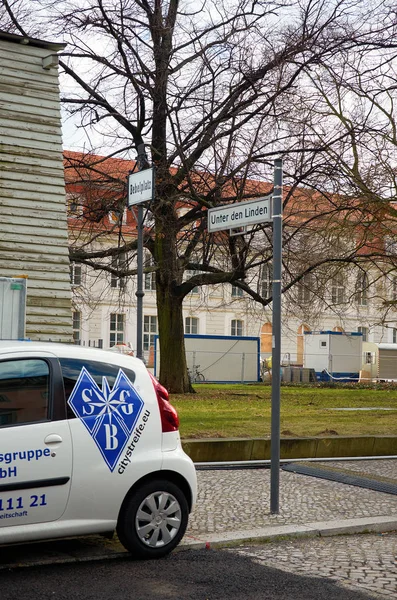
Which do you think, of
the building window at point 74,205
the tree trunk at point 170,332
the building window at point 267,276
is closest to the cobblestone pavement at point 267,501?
the building window at point 267,276

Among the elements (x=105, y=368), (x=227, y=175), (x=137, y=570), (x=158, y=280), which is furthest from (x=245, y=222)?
(x=158, y=280)

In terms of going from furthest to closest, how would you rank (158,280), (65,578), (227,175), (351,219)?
(158,280) < (351,219) < (227,175) < (65,578)

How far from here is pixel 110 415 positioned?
658cm

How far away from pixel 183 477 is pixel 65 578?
1.24 metres

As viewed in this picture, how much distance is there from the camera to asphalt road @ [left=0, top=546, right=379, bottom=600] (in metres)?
5.61

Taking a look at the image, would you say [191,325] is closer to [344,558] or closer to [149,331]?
[149,331]

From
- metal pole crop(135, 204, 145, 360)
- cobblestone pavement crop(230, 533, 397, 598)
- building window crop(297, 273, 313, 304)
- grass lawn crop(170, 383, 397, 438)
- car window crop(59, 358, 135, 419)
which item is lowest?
cobblestone pavement crop(230, 533, 397, 598)

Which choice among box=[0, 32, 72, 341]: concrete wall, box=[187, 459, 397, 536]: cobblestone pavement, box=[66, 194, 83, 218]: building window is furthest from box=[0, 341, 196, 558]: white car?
box=[66, 194, 83, 218]: building window

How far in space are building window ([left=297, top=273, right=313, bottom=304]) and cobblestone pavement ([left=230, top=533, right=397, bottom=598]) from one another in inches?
686

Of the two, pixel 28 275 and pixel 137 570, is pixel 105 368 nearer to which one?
pixel 137 570

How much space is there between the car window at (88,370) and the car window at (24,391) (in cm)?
14

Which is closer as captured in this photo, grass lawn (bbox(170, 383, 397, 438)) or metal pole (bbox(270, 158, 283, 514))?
metal pole (bbox(270, 158, 283, 514))

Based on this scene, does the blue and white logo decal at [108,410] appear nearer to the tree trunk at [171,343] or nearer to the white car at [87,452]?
the white car at [87,452]

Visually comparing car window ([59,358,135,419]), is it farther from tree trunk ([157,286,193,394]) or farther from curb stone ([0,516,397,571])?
tree trunk ([157,286,193,394])
